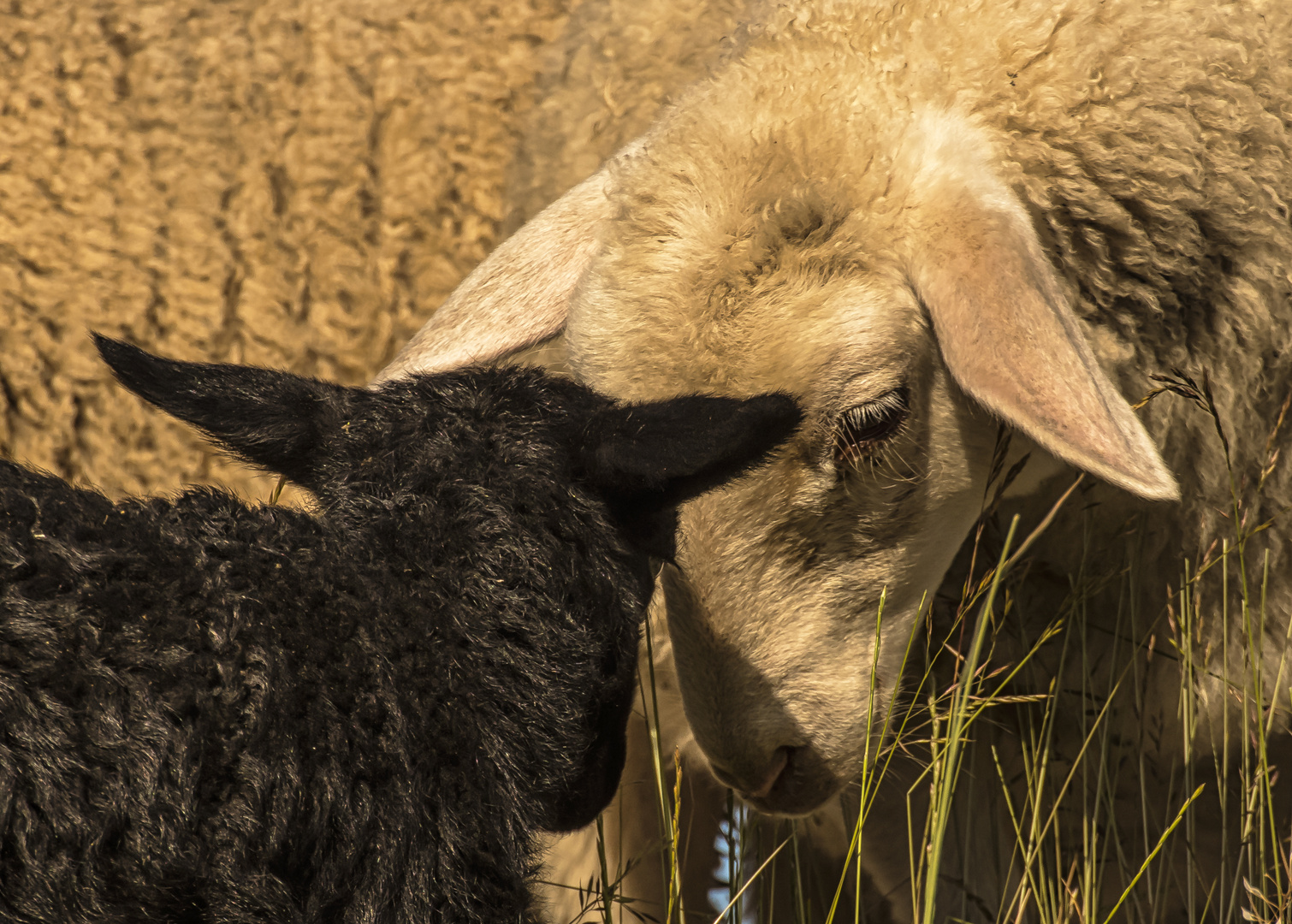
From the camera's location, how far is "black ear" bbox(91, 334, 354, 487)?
2.34 meters

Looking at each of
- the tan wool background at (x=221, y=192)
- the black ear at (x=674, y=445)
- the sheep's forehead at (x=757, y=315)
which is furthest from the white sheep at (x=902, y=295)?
the tan wool background at (x=221, y=192)

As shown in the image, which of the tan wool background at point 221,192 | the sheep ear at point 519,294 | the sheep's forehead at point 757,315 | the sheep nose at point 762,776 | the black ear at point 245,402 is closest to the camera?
the black ear at point 245,402

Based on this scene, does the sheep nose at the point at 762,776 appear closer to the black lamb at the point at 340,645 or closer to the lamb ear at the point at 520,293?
the black lamb at the point at 340,645

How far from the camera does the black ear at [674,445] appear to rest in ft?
7.26

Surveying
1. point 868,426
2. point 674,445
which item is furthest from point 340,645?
point 868,426

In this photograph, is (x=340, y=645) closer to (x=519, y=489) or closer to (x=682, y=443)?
(x=519, y=489)

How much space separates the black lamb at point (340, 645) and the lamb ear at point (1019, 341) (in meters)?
0.53

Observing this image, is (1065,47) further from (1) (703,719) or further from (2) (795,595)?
(1) (703,719)

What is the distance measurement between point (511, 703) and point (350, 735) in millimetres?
331

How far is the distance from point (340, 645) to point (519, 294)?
53.2 inches

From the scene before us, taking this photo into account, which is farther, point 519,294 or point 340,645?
point 519,294

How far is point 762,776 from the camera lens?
9.35ft

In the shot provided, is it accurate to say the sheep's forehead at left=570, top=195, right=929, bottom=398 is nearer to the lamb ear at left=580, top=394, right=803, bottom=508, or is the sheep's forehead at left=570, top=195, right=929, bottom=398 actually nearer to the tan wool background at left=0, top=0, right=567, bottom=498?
the lamb ear at left=580, top=394, right=803, bottom=508

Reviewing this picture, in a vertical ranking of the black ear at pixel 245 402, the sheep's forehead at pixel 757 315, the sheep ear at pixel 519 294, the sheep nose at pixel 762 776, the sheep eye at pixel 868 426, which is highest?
the black ear at pixel 245 402
